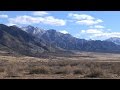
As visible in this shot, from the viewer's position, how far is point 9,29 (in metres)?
140
